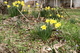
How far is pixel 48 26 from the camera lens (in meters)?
3.80

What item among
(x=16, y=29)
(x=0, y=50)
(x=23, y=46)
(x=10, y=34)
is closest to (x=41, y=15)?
(x=16, y=29)

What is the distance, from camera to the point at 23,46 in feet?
11.1

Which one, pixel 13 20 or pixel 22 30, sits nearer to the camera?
pixel 22 30

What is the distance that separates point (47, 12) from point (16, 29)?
235 cm

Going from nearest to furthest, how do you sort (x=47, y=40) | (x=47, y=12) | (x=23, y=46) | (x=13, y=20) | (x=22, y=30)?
(x=23, y=46), (x=47, y=40), (x=22, y=30), (x=13, y=20), (x=47, y=12)

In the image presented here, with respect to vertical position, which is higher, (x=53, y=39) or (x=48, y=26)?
(x=48, y=26)

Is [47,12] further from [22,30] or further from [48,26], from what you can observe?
[48,26]

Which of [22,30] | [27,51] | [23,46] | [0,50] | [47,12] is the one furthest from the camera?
[47,12]

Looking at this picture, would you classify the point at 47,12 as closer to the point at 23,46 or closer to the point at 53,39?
the point at 53,39

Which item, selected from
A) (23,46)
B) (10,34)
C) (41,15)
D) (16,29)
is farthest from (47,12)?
(23,46)

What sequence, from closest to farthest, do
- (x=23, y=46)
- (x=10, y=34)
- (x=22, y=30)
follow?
(x=23, y=46)
(x=10, y=34)
(x=22, y=30)

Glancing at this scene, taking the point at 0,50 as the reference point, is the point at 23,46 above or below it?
below

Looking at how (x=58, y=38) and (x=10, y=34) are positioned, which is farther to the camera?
(x=10, y=34)

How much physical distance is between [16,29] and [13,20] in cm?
128
